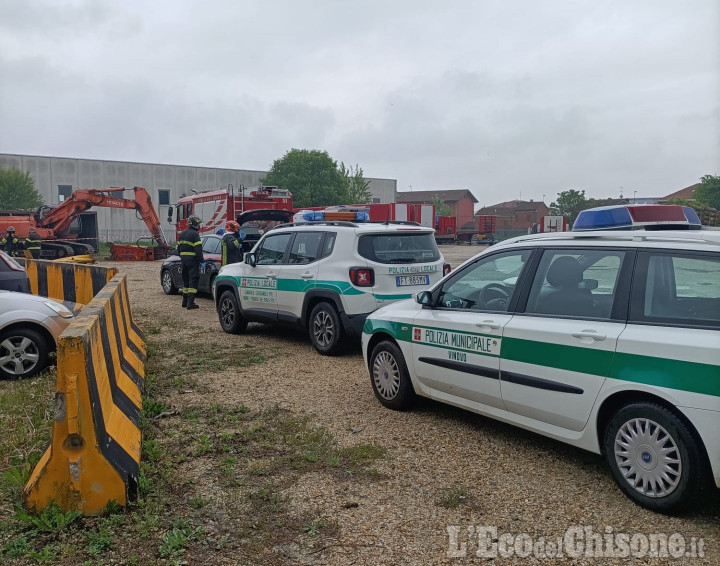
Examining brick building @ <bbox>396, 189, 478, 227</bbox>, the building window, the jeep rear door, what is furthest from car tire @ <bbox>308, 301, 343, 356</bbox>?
brick building @ <bbox>396, 189, 478, 227</bbox>

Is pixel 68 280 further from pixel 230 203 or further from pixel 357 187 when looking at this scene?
pixel 357 187

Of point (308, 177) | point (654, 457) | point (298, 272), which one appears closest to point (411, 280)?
point (298, 272)

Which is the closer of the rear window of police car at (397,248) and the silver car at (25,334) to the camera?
the silver car at (25,334)

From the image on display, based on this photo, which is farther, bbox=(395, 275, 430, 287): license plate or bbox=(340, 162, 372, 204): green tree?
bbox=(340, 162, 372, 204): green tree

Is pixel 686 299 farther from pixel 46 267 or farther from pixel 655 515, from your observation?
pixel 46 267

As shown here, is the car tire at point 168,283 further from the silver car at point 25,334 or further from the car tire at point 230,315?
the silver car at point 25,334

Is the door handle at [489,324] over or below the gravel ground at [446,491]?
over

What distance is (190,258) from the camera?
503 inches

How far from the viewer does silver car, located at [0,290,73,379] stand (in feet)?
22.2

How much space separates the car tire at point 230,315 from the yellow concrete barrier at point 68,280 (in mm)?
1667

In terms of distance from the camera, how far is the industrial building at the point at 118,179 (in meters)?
54.4

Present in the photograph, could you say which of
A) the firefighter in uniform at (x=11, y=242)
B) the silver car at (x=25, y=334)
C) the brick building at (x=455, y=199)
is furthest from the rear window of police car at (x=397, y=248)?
the brick building at (x=455, y=199)

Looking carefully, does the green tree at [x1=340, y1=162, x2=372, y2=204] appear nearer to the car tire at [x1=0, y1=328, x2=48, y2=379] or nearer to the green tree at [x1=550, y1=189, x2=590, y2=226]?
the green tree at [x1=550, y1=189, x2=590, y2=226]

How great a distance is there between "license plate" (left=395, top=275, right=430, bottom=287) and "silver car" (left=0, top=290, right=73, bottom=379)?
393cm
